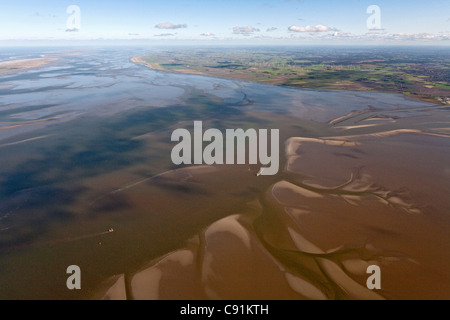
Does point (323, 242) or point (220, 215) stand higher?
point (220, 215)

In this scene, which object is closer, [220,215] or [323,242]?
[323,242]

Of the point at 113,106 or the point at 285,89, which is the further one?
the point at 285,89

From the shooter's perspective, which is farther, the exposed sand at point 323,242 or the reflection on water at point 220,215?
the reflection on water at point 220,215

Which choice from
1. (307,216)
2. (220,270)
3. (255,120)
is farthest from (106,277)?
(255,120)

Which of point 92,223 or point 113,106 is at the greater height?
point 113,106

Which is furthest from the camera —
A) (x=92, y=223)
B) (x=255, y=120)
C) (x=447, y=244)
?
(x=255, y=120)

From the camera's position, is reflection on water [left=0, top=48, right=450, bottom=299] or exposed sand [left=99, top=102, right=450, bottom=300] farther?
reflection on water [left=0, top=48, right=450, bottom=299]

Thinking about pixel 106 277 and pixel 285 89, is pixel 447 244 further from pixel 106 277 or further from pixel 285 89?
pixel 285 89
